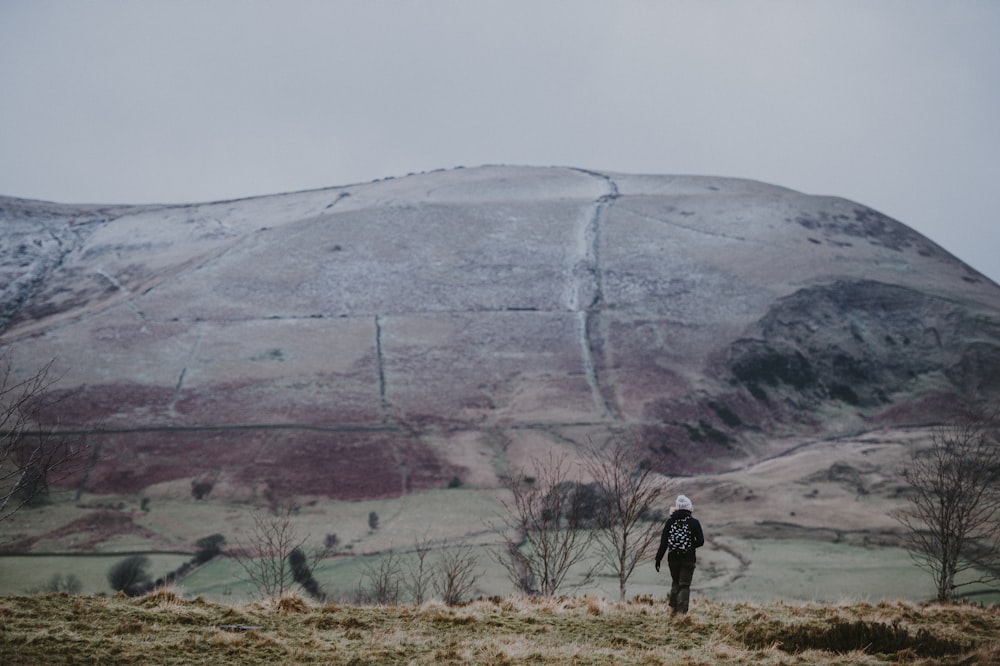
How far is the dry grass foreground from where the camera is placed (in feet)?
28.7

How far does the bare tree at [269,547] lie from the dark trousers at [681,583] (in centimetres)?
1765

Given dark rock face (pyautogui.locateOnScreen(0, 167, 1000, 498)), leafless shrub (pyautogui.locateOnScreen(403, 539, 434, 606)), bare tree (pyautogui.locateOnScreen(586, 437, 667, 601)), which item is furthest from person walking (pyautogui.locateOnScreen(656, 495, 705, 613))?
dark rock face (pyautogui.locateOnScreen(0, 167, 1000, 498))

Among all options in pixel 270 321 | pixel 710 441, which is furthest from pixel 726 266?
pixel 270 321

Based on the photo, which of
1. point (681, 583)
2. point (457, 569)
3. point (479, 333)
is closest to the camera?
point (681, 583)

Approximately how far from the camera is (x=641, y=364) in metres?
39.9

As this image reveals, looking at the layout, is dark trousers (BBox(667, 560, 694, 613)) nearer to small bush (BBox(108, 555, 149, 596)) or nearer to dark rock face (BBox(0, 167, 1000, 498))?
small bush (BBox(108, 555, 149, 596))

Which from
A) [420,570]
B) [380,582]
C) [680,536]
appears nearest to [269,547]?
[380,582]

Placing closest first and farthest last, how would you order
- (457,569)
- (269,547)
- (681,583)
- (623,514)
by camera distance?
1. (681,583)
2. (623,514)
3. (457,569)
4. (269,547)

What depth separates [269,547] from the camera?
2822cm

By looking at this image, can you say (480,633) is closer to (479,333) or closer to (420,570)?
(420,570)

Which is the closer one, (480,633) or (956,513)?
(480,633)

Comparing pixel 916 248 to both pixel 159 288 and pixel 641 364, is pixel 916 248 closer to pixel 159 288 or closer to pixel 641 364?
pixel 641 364

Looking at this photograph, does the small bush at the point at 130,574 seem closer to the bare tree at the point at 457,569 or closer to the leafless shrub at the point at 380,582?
the leafless shrub at the point at 380,582

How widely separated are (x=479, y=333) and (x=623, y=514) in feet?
71.9
